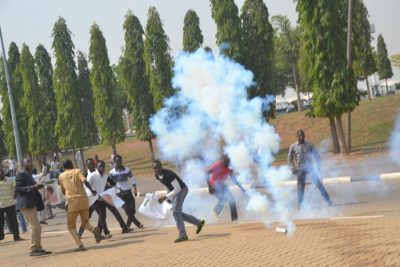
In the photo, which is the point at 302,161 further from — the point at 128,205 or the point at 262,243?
the point at 128,205

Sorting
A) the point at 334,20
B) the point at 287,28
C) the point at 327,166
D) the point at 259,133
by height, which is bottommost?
the point at 327,166

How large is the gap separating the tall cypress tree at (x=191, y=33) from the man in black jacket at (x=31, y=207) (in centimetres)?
2146

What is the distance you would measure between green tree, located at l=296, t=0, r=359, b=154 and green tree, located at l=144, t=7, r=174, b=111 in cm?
722

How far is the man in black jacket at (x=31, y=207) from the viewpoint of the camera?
10812 millimetres

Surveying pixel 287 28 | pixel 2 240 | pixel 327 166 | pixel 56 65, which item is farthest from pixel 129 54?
pixel 287 28

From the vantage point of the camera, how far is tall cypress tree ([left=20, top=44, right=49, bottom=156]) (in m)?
43.3

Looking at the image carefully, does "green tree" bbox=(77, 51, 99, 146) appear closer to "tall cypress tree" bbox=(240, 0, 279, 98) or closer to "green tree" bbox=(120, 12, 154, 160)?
"green tree" bbox=(120, 12, 154, 160)

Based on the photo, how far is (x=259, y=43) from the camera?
34.8 meters

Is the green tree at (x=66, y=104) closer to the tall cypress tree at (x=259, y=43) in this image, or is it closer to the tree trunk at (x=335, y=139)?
the tall cypress tree at (x=259, y=43)

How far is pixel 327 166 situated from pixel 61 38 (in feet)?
85.9

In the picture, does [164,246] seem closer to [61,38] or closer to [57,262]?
[57,262]

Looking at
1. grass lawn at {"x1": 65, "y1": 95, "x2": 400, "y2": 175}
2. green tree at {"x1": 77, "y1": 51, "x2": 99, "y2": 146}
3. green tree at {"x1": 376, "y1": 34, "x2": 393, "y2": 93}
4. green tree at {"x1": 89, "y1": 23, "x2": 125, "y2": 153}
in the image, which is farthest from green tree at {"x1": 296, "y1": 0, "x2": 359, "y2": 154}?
green tree at {"x1": 376, "y1": 34, "x2": 393, "y2": 93}

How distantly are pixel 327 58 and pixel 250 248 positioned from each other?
1975 centimetres

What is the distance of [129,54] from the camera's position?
33000 millimetres
